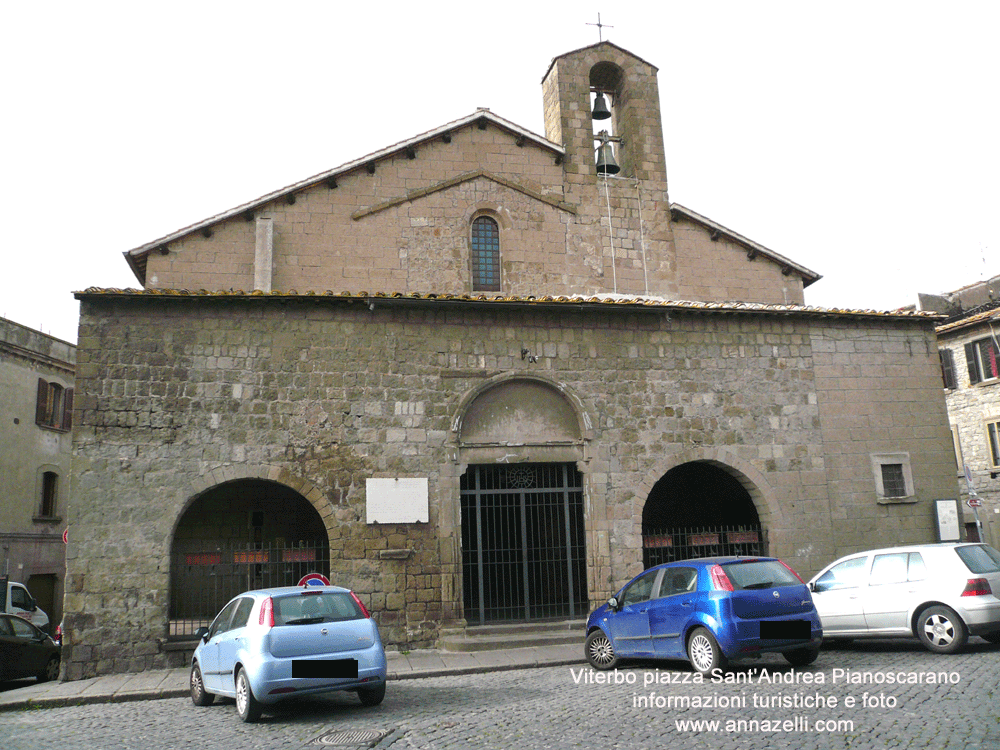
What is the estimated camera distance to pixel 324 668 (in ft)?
25.4

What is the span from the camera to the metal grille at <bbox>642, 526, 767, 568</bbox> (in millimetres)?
14055

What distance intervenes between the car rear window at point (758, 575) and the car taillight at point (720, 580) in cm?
4

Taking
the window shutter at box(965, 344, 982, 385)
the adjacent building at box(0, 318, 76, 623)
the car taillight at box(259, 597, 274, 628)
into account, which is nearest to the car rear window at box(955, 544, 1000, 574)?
the car taillight at box(259, 597, 274, 628)

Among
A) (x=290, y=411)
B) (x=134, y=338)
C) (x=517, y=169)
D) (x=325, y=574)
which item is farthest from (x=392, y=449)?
(x=517, y=169)

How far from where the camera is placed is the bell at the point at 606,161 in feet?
59.5

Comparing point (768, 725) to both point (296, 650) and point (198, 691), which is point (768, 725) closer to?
point (296, 650)

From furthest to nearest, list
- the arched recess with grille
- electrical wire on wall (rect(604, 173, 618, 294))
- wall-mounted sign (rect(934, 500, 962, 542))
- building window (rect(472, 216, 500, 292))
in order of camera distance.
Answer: electrical wire on wall (rect(604, 173, 618, 294)) < building window (rect(472, 216, 500, 292)) < wall-mounted sign (rect(934, 500, 962, 542)) < the arched recess with grille

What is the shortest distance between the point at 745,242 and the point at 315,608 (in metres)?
14.2

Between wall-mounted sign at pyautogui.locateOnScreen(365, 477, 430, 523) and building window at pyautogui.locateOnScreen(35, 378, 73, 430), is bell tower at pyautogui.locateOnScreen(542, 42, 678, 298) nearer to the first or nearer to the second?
wall-mounted sign at pyautogui.locateOnScreen(365, 477, 430, 523)

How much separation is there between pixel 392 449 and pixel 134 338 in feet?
14.5

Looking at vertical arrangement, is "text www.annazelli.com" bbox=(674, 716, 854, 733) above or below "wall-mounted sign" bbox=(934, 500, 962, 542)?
below

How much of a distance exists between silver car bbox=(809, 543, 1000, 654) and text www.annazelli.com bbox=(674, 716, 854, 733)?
390 cm

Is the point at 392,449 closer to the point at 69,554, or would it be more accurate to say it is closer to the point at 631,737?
the point at 69,554

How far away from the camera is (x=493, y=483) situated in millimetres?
13875
